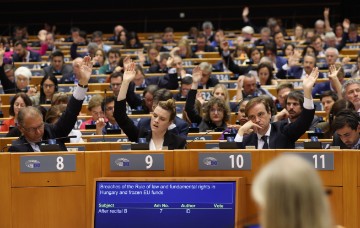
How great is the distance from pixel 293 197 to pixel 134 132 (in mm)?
4716

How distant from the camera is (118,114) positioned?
693cm

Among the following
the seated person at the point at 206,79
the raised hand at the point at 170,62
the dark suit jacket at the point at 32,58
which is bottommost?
the seated person at the point at 206,79

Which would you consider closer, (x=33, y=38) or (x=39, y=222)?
(x=39, y=222)

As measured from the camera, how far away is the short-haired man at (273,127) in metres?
6.37

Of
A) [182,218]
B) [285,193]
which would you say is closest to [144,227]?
[182,218]

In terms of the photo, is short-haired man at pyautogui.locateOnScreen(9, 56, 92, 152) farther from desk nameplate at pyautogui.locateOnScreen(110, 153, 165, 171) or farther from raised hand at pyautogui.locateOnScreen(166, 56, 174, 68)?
raised hand at pyautogui.locateOnScreen(166, 56, 174, 68)

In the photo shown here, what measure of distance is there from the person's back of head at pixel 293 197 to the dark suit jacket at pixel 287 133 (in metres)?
3.95

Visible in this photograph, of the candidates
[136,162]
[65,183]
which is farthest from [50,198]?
[136,162]

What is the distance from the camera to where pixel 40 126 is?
6.64 m

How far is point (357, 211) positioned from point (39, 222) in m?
1.99

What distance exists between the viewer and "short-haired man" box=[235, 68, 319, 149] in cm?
637

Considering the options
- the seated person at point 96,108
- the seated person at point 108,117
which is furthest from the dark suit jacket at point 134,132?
the seated person at point 96,108

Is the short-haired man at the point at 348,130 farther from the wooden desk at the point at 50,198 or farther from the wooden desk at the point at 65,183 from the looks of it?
the wooden desk at the point at 50,198

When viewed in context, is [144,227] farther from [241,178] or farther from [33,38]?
[33,38]
